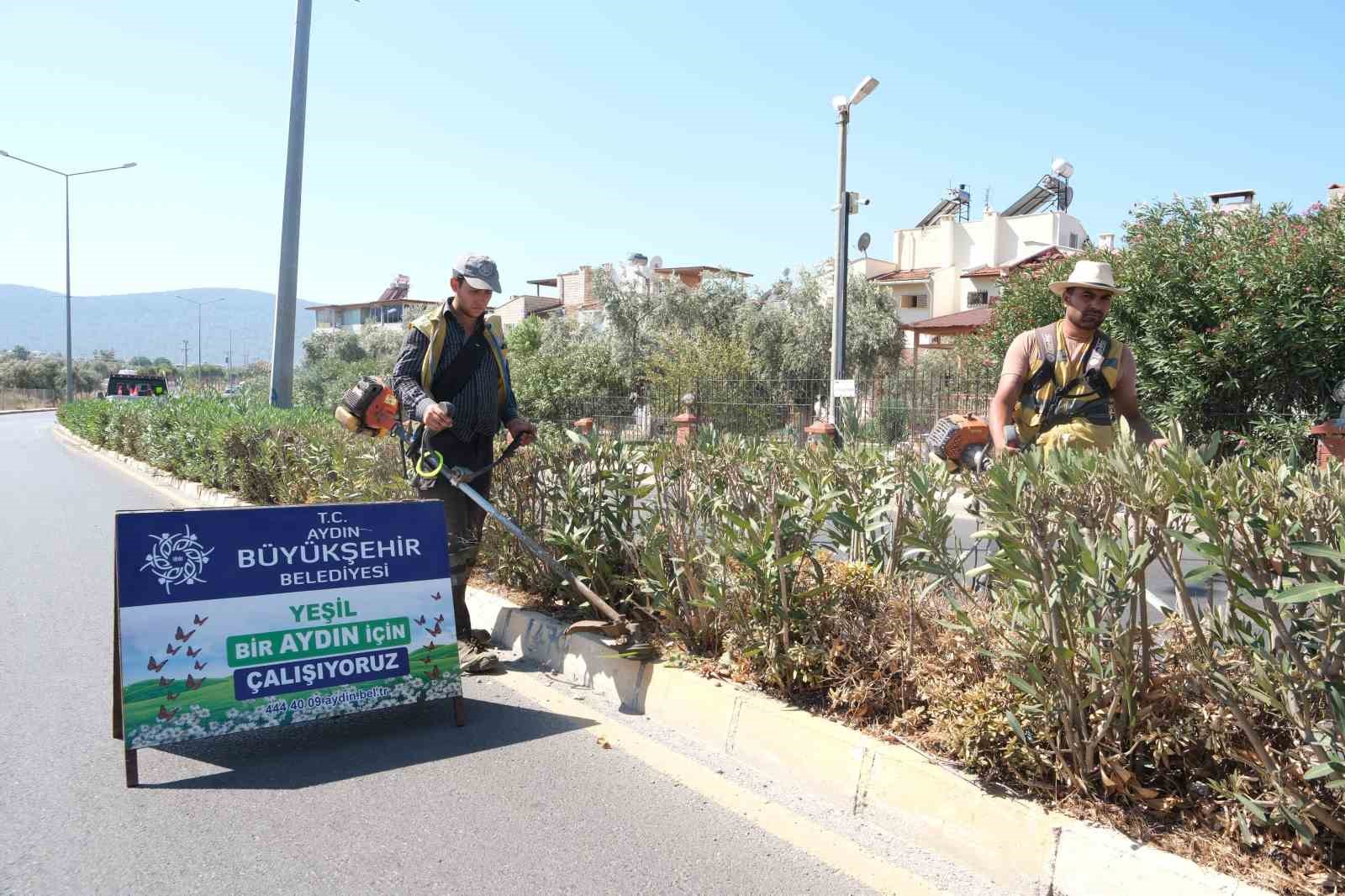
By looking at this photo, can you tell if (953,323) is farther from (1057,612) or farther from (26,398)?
(26,398)

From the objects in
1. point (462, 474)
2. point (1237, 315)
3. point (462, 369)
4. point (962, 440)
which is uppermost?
point (1237, 315)

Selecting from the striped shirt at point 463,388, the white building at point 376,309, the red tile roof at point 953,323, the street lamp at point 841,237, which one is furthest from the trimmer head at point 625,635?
the white building at point 376,309

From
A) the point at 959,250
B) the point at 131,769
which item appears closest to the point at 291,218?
the point at 131,769

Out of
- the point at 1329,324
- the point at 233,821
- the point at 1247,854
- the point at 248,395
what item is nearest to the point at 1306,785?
the point at 1247,854

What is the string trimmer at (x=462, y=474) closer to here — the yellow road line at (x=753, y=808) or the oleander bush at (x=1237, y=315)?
the yellow road line at (x=753, y=808)

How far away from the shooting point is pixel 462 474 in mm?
5348

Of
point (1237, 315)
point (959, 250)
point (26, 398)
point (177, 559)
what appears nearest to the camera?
point (177, 559)

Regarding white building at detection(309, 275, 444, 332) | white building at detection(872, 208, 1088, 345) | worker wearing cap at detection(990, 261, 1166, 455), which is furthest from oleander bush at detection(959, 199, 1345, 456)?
white building at detection(309, 275, 444, 332)

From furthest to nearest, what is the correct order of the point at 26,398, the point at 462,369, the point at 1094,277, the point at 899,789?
the point at 26,398
the point at 462,369
the point at 1094,277
the point at 899,789

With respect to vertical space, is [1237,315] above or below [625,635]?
above

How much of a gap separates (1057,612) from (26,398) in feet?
295

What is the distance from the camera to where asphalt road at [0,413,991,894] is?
3230mm

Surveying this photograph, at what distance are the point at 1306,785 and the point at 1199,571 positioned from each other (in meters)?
0.64

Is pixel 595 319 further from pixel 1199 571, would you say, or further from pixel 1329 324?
pixel 1199 571
